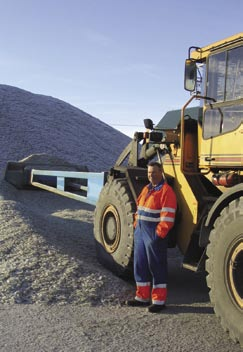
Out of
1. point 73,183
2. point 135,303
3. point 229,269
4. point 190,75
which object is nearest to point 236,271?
point 229,269

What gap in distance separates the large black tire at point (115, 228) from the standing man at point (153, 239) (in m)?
0.51

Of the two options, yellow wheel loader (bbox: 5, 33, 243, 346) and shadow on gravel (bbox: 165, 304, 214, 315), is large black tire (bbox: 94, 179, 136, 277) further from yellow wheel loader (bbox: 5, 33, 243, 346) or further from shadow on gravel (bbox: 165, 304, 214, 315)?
shadow on gravel (bbox: 165, 304, 214, 315)

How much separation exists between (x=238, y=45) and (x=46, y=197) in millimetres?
8238

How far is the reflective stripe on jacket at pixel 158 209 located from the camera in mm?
5152

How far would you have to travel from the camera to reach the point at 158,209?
529 centimetres

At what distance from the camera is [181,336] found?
4.44 metres

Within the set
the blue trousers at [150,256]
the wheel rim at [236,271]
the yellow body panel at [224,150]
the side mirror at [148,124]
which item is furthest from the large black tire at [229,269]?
the side mirror at [148,124]

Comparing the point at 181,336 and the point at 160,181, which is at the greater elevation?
the point at 160,181

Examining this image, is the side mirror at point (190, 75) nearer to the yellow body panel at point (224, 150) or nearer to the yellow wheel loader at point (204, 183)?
the yellow wheel loader at point (204, 183)

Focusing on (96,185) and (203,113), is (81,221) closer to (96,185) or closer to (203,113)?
(96,185)

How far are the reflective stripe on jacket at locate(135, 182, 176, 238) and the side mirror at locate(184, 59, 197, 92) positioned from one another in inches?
42.7

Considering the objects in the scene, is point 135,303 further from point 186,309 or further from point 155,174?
point 155,174

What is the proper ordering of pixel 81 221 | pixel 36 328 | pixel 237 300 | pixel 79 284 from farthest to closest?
pixel 81 221, pixel 79 284, pixel 36 328, pixel 237 300

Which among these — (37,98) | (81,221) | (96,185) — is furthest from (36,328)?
(37,98)
